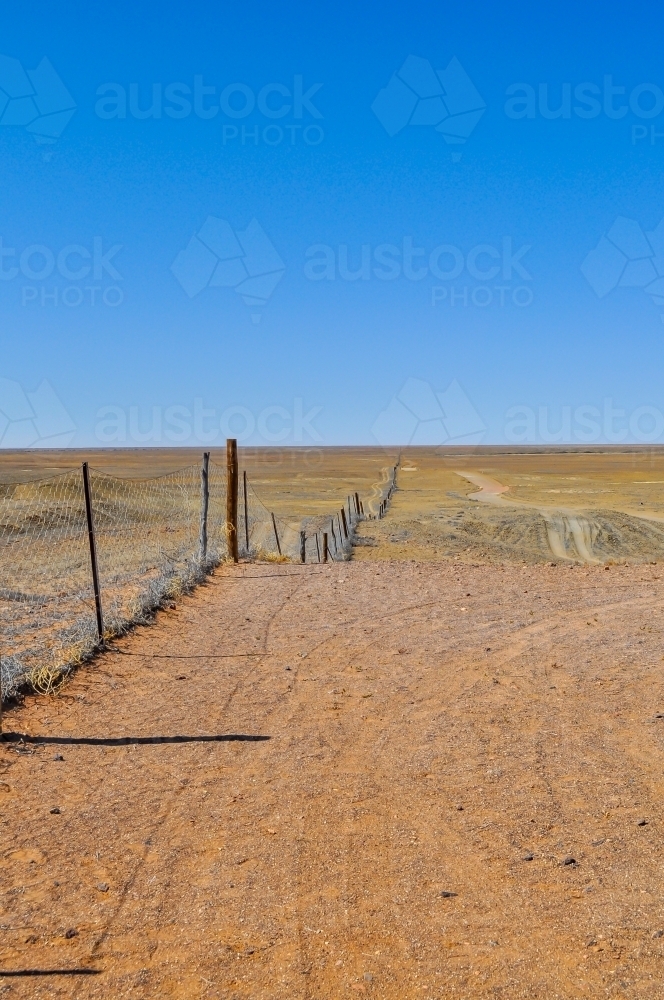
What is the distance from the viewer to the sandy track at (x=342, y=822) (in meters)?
3.63

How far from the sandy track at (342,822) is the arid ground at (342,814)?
0.05 feet

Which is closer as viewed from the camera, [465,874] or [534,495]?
[465,874]

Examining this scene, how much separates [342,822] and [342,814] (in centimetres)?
10

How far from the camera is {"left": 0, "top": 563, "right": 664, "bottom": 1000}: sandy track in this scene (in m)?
3.63

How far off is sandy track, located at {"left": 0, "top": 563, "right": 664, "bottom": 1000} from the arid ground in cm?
2

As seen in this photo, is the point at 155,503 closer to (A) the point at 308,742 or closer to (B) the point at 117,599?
(B) the point at 117,599

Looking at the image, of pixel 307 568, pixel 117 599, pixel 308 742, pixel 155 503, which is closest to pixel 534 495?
pixel 155 503

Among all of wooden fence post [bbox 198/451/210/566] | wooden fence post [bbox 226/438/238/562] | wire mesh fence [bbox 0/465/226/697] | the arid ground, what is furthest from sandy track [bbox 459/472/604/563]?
the arid ground

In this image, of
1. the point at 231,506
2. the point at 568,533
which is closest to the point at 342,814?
the point at 231,506

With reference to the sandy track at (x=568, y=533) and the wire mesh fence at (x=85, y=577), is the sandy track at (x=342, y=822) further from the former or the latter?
the sandy track at (x=568, y=533)

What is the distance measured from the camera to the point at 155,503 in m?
38.1

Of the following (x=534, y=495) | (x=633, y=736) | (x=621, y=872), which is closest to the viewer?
(x=621, y=872)

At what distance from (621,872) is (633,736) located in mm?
2099

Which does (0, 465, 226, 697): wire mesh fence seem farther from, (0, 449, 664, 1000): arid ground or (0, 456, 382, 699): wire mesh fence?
(0, 449, 664, 1000): arid ground
